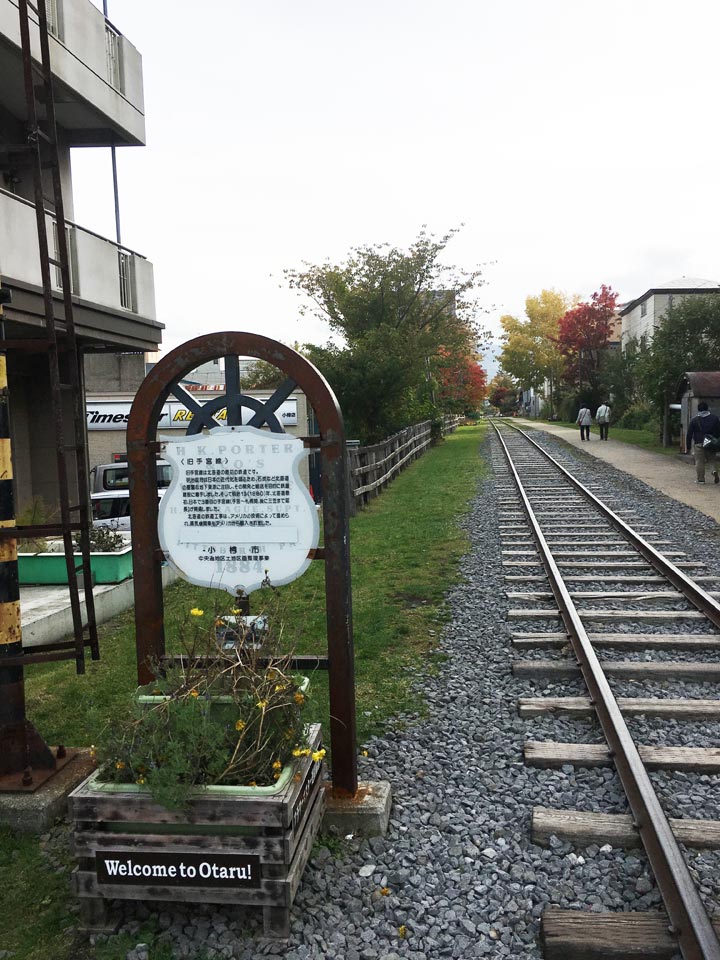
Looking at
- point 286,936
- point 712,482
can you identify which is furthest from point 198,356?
point 712,482

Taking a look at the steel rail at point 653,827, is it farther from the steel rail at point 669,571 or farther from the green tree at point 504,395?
the green tree at point 504,395

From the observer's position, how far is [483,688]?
6.04 meters

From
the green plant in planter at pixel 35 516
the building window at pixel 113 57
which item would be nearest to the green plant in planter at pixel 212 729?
the green plant in planter at pixel 35 516

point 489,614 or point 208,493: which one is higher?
point 208,493

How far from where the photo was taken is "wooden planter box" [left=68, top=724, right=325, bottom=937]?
3.20 metres

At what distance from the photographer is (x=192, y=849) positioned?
3221 mm

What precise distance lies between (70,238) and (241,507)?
28.5 feet

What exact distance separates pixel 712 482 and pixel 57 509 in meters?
13.8

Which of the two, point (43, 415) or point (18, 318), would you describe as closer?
point (18, 318)

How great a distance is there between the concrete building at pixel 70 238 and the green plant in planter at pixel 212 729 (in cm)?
741

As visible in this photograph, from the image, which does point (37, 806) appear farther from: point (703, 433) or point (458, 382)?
point (458, 382)

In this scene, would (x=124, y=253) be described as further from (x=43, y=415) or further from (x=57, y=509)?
(x=57, y=509)

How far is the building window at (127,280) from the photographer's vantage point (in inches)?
523

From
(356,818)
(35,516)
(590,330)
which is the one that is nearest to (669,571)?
(356,818)
